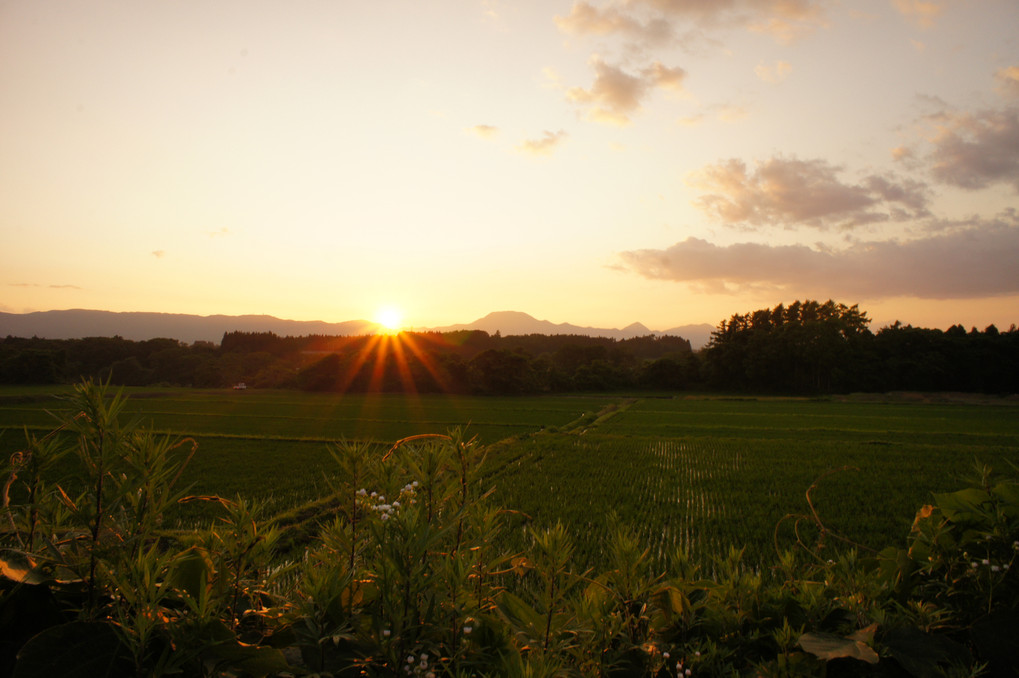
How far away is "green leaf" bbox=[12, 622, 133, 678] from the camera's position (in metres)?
0.98

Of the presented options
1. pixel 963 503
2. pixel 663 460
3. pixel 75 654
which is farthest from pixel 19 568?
pixel 663 460

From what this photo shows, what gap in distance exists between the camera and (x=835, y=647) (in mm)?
1458

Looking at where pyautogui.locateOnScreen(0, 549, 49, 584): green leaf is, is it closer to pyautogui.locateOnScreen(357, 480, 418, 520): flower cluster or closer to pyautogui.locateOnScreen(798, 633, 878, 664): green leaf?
pyautogui.locateOnScreen(357, 480, 418, 520): flower cluster

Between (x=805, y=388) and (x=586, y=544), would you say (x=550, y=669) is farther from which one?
(x=805, y=388)

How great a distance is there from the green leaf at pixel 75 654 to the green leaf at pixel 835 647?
1686mm

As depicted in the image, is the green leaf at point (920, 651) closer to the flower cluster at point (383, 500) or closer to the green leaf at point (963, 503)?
the green leaf at point (963, 503)

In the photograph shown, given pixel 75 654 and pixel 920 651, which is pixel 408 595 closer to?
pixel 75 654

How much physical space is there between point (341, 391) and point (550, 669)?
58.9 meters

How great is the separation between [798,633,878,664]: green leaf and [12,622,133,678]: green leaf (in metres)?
1.69

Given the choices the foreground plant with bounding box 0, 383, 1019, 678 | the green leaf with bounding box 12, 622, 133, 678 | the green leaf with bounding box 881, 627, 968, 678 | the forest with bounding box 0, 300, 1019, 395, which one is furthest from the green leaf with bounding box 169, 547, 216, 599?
the forest with bounding box 0, 300, 1019, 395

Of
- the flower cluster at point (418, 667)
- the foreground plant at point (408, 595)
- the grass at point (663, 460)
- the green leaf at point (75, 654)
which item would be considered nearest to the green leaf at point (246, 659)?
the foreground plant at point (408, 595)

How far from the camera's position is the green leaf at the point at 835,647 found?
4.58ft

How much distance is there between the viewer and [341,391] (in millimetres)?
56719

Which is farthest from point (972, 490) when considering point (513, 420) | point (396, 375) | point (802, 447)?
point (396, 375)
